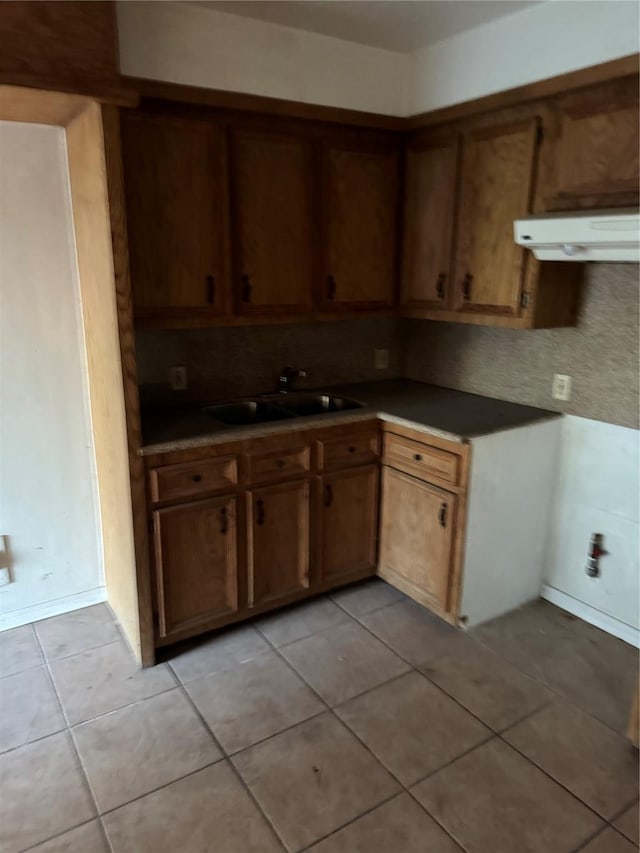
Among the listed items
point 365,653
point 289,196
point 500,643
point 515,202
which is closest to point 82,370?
point 289,196

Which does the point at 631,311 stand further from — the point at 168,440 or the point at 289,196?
the point at 168,440

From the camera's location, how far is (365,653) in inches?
99.7

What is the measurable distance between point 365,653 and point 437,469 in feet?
2.70

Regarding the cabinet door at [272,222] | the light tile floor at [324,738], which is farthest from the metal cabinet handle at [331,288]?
the light tile floor at [324,738]

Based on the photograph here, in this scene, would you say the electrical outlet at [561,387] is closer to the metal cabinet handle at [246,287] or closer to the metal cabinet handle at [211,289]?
the metal cabinet handle at [246,287]

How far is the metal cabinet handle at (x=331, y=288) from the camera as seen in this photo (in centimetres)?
289

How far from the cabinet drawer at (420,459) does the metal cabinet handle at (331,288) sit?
2.32ft

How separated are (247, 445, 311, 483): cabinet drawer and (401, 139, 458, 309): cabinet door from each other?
1.00 m

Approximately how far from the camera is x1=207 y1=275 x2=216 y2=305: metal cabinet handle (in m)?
2.56

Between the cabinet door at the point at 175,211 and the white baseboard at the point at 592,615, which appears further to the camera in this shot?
the white baseboard at the point at 592,615

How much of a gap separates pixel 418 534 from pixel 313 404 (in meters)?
0.87

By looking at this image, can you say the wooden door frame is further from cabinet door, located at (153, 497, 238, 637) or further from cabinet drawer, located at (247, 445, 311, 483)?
cabinet drawer, located at (247, 445, 311, 483)

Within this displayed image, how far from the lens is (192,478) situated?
2.38m

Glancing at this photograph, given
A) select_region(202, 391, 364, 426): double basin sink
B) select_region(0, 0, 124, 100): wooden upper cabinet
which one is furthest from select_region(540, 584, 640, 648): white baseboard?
select_region(0, 0, 124, 100): wooden upper cabinet
